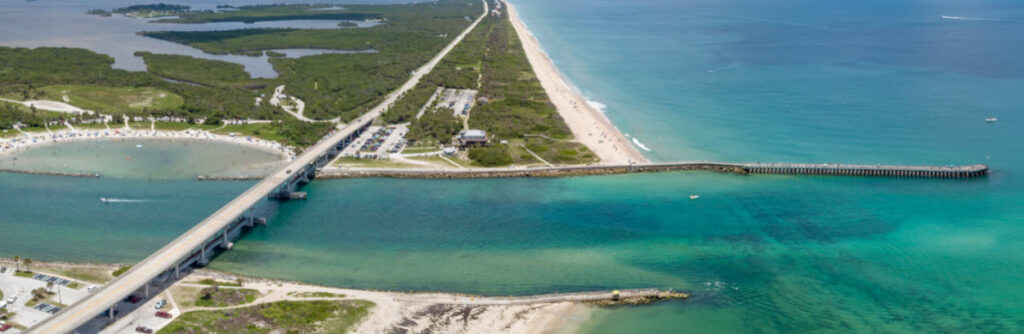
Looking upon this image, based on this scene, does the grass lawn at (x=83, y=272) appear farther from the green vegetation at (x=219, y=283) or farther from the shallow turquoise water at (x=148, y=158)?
the shallow turquoise water at (x=148, y=158)

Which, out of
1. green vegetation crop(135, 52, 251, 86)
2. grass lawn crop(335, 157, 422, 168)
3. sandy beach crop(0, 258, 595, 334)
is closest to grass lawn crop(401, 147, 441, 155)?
grass lawn crop(335, 157, 422, 168)

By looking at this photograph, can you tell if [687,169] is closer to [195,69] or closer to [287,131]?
[287,131]

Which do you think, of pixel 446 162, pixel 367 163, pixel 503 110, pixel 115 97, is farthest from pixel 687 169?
pixel 115 97

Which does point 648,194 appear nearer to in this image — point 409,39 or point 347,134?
point 347,134

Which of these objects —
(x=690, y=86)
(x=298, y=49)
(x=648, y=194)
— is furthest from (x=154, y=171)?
(x=298, y=49)

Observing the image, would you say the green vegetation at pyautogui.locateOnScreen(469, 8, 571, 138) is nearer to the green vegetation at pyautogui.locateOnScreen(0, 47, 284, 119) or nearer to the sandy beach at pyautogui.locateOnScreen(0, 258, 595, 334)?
the green vegetation at pyautogui.locateOnScreen(0, 47, 284, 119)

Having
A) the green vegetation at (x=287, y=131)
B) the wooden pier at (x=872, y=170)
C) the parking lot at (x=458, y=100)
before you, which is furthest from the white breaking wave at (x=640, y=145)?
the green vegetation at (x=287, y=131)

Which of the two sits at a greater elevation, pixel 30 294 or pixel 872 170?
pixel 872 170
